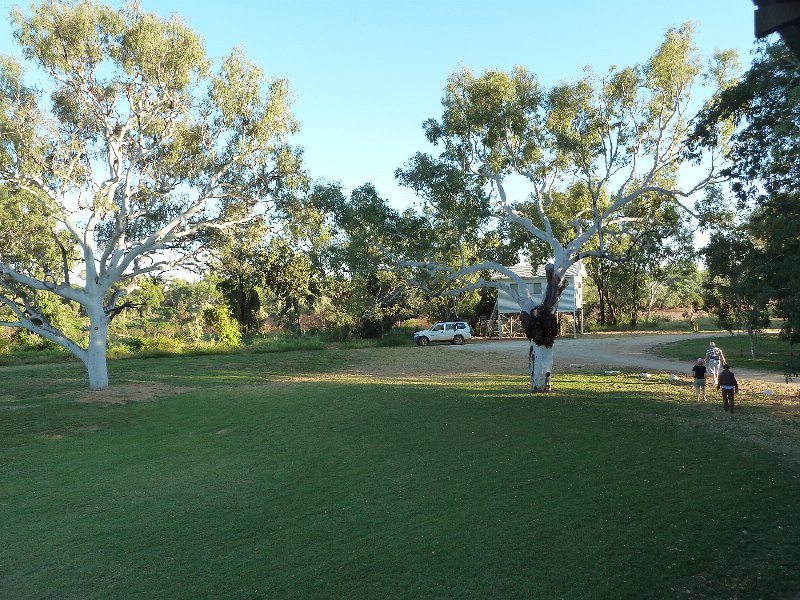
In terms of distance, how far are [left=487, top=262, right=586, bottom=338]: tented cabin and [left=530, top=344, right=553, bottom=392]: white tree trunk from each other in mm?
24960

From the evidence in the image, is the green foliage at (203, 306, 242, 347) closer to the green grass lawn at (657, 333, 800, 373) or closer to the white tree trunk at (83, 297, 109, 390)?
the white tree trunk at (83, 297, 109, 390)

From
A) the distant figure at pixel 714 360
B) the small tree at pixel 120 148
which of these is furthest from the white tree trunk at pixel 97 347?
the distant figure at pixel 714 360

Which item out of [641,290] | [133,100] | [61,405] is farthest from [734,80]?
[641,290]

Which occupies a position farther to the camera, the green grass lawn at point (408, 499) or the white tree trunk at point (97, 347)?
the white tree trunk at point (97, 347)

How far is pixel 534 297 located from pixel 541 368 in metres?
26.6

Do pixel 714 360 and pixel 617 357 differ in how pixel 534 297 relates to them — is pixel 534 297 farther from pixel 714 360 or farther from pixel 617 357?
pixel 714 360

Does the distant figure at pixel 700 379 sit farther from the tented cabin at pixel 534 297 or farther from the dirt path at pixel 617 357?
the tented cabin at pixel 534 297

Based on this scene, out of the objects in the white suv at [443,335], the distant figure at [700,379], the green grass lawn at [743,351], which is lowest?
the green grass lawn at [743,351]

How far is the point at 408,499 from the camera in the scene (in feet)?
27.4

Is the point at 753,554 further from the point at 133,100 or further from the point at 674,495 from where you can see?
the point at 133,100

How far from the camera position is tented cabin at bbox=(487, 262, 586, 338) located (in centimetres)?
4288

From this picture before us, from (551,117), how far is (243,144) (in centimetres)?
1042

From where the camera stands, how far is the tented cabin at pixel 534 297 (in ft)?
141

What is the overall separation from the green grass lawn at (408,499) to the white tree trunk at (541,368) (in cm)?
67
